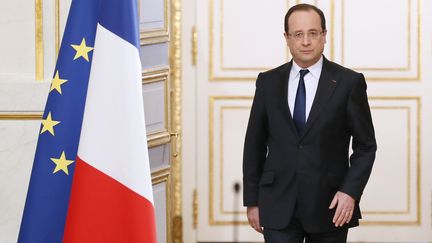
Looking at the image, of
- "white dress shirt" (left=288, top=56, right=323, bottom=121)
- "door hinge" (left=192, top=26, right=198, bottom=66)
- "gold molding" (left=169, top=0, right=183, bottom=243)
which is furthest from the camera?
"door hinge" (left=192, top=26, right=198, bottom=66)

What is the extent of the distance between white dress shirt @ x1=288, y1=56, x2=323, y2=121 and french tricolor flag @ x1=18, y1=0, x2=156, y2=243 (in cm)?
61

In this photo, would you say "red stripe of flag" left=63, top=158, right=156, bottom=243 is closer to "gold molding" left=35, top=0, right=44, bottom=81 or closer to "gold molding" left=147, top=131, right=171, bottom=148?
"gold molding" left=35, top=0, right=44, bottom=81

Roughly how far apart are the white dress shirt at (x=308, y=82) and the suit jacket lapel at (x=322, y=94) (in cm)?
3

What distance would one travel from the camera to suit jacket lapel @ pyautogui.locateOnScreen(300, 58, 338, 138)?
381cm

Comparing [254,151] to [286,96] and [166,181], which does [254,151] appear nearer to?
[286,96]

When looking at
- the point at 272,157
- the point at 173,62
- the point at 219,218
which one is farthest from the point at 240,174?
the point at 272,157

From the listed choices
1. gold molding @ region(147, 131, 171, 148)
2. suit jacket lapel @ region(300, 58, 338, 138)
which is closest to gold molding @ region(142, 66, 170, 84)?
gold molding @ region(147, 131, 171, 148)

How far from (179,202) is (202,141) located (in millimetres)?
436

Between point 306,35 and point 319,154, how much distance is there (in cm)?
45

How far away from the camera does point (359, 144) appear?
384cm

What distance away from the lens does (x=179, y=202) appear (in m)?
6.67

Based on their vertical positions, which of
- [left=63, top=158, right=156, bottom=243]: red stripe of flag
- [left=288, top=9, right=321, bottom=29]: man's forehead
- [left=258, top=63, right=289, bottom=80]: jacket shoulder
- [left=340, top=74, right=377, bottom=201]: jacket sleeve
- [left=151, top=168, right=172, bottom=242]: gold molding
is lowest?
[left=151, top=168, right=172, bottom=242]: gold molding

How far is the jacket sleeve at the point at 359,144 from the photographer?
375 cm

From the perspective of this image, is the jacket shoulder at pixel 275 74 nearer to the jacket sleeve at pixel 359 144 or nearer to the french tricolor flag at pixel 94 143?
the jacket sleeve at pixel 359 144
